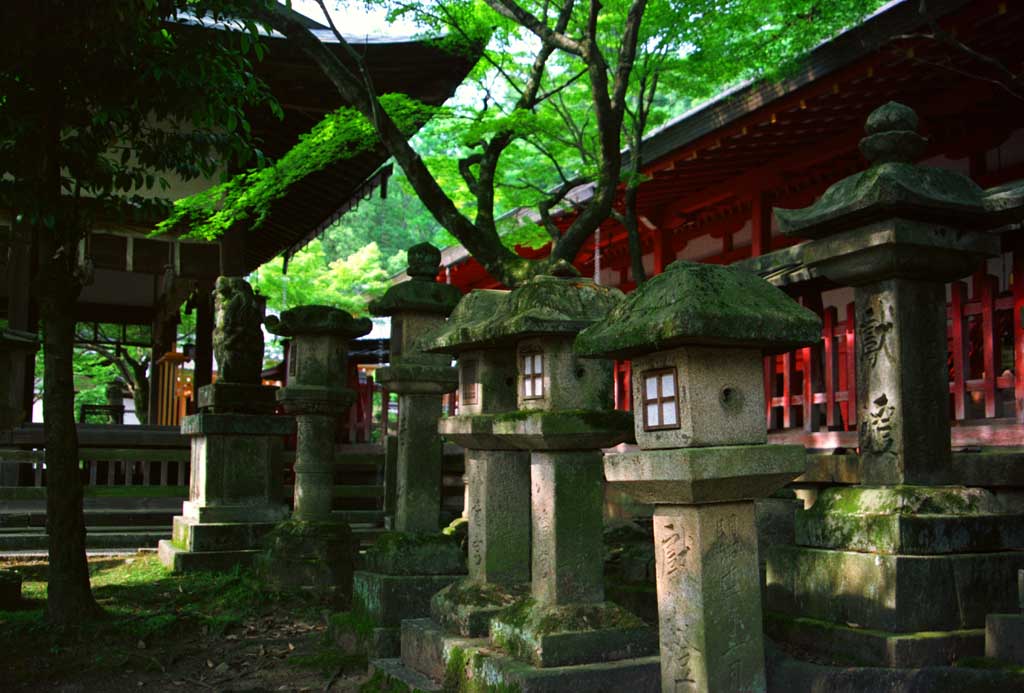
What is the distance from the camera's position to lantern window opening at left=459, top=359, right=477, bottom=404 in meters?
6.02

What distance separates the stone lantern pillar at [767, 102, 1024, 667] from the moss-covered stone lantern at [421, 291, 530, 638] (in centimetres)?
161

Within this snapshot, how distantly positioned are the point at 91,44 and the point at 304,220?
10727 mm

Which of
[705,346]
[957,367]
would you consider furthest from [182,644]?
[957,367]

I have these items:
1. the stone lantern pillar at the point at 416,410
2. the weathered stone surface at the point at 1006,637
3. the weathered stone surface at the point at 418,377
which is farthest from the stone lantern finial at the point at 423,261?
the weathered stone surface at the point at 1006,637

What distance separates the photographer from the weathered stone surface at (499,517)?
5727mm

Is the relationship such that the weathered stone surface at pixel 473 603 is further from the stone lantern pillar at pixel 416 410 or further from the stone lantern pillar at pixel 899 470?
the stone lantern pillar at pixel 416 410

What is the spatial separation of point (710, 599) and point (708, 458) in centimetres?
61

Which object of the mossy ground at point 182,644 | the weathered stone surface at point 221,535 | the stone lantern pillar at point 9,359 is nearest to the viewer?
the mossy ground at point 182,644

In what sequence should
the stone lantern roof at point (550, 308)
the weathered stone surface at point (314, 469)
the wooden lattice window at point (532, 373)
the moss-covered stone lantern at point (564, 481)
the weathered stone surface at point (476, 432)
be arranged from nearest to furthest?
1. the moss-covered stone lantern at point (564, 481)
2. the stone lantern roof at point (550, 308)
3. the wooden lattice window at point (532, 373)
4. the weathered stone surface at point (476, 432)
5. the weathered stone surface at point (314, 469)

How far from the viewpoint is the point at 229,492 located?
1096 cm

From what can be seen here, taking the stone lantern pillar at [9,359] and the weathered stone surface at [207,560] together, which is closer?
the stone lantern pillar at [9,359]

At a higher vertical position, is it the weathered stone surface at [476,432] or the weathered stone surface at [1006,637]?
the weathered stone surface at [476,432]

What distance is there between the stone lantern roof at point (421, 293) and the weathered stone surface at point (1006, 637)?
495cm

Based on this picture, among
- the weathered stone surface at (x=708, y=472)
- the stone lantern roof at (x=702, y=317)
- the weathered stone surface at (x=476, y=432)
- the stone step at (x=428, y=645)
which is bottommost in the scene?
the stone step at (x=428, y=645)
